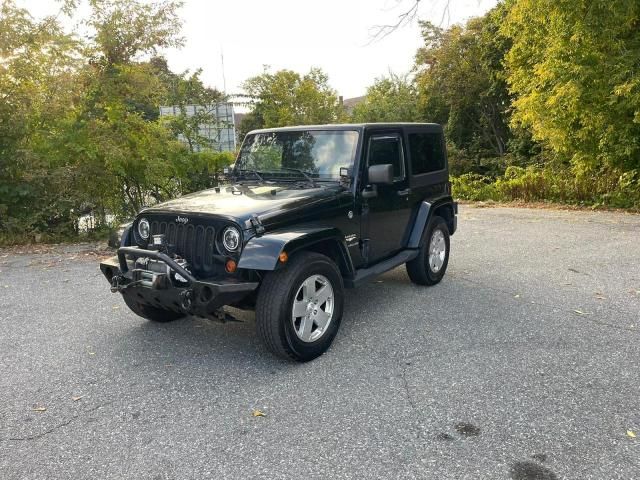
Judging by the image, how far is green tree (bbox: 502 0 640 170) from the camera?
10.0m

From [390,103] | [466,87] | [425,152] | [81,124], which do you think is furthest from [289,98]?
[425,152]

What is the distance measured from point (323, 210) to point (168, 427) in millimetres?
1950

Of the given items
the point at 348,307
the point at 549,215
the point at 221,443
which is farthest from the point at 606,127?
the point at 221,443

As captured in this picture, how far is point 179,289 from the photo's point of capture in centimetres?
360

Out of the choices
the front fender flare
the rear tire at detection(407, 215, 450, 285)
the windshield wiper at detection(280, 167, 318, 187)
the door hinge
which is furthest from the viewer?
the rear tire at detection(407, 215, 450, 285)

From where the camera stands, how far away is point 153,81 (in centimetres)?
939

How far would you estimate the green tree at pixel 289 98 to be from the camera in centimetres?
2983

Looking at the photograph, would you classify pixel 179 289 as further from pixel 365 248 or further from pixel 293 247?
pixel 365 248

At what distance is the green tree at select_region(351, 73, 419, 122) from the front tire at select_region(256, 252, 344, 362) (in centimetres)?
2733

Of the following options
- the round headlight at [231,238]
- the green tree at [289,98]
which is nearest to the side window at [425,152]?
the round headlight at [231,238]

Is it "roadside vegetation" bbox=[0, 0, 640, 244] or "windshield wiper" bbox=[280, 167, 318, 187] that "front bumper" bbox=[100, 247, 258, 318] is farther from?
"roadside vegetation" bbox=[0, 0, 640, 244]

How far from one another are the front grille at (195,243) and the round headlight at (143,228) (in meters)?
0.34

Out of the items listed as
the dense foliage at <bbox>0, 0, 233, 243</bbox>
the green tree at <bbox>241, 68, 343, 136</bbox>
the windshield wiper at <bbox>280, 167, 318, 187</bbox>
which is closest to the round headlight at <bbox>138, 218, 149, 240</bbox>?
the windshield wiper at <bbox>280, 167, 318, 187</bbox>

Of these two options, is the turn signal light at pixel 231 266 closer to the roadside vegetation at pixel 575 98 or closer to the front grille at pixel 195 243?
the front grille at pixel 195 243
